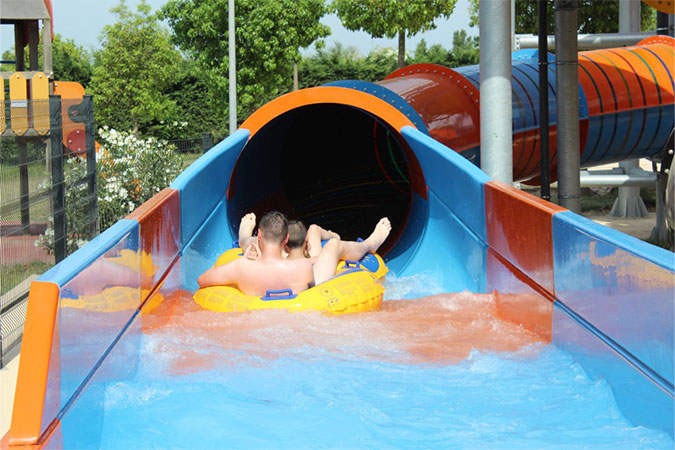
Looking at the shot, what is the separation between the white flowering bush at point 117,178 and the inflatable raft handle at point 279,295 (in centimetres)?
277

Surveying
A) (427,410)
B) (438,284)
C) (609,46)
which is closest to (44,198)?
(438,284)

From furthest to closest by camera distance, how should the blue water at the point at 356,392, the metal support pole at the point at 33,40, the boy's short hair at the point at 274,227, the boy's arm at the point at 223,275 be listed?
the metal support pole at the point at 33,40, the boy's arm at the point at 223,275, the boy's short hair at the point at 274,227, the blue water at the point at 356,392

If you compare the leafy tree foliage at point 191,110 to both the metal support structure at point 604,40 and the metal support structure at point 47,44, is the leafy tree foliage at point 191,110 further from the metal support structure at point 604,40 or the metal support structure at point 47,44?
the metal support structure at point 604,40

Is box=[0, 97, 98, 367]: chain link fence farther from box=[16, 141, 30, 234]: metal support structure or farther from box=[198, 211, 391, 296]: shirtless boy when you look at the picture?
box=[198, 211, 391, 296]: shirtless boy

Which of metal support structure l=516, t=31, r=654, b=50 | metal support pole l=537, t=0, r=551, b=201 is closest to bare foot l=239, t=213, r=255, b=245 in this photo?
metal support pole l=537, t=0, r=551, b=201

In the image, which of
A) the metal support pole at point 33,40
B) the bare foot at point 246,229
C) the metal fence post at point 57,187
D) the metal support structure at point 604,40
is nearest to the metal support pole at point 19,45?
the metal support pole at point 33,40

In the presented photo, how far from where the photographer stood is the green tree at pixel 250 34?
71.9 ft

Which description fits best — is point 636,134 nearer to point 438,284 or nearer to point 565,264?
point 438,284

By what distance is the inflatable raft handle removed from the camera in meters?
4.17

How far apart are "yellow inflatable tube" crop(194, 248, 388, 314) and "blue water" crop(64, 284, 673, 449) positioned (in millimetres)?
217

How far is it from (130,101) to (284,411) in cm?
2432

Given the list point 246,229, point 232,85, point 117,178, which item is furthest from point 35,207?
point 232,85

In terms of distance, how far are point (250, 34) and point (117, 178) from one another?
586 inches

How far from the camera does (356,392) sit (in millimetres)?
2865
